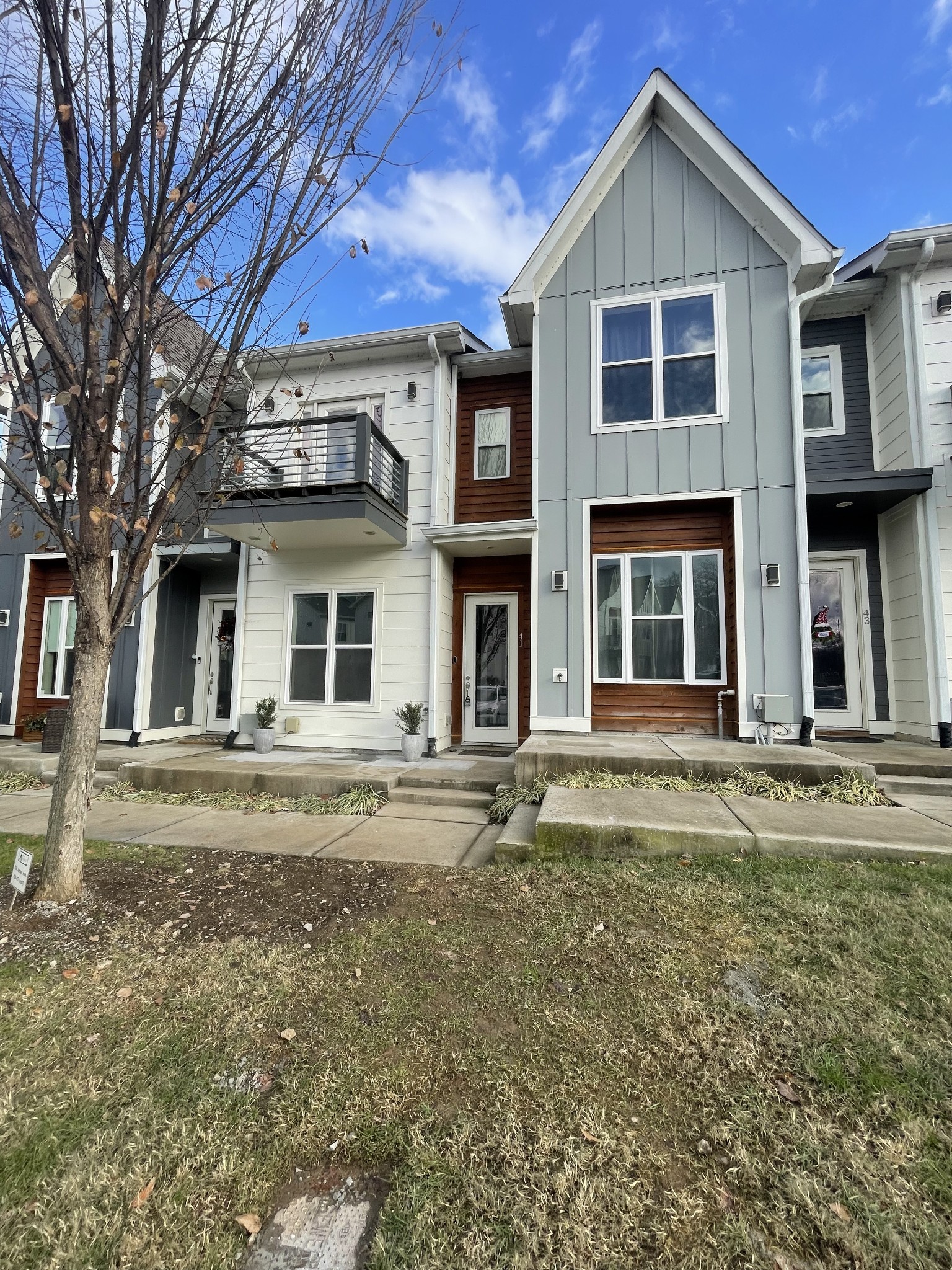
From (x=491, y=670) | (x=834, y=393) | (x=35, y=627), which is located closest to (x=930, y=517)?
(x=834, y=393)

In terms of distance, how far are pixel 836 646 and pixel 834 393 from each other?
11.8ft

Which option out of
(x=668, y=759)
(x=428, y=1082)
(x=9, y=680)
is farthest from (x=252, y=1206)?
(x=9, y=680)

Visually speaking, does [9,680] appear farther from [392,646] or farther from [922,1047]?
[922,1047]

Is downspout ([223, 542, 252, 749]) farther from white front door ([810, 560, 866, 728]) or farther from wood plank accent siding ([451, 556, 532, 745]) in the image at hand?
white front door ([810, 560, 866, 728])

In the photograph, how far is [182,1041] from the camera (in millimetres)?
2057

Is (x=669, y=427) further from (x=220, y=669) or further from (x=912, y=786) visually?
(x=220, y=669)

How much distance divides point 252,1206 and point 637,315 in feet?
27.9

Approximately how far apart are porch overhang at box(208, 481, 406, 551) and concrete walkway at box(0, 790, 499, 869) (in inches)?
133

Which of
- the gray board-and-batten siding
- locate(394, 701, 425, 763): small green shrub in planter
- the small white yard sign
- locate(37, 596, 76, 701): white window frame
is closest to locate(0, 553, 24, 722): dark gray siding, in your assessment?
locate(37, 596, 76, 701): white window frame

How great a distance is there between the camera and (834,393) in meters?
7.88

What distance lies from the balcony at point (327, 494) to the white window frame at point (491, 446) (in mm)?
1114

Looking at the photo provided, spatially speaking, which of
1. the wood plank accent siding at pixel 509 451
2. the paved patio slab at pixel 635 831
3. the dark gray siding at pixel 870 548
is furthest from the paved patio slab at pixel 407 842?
the dark gray siding at pixel 870 548

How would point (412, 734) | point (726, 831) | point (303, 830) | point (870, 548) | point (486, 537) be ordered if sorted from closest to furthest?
point (726, 831)
point (303, 830)
point (412, 734)
point (486, 537)
point (870, 548)

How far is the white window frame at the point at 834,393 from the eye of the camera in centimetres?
784
